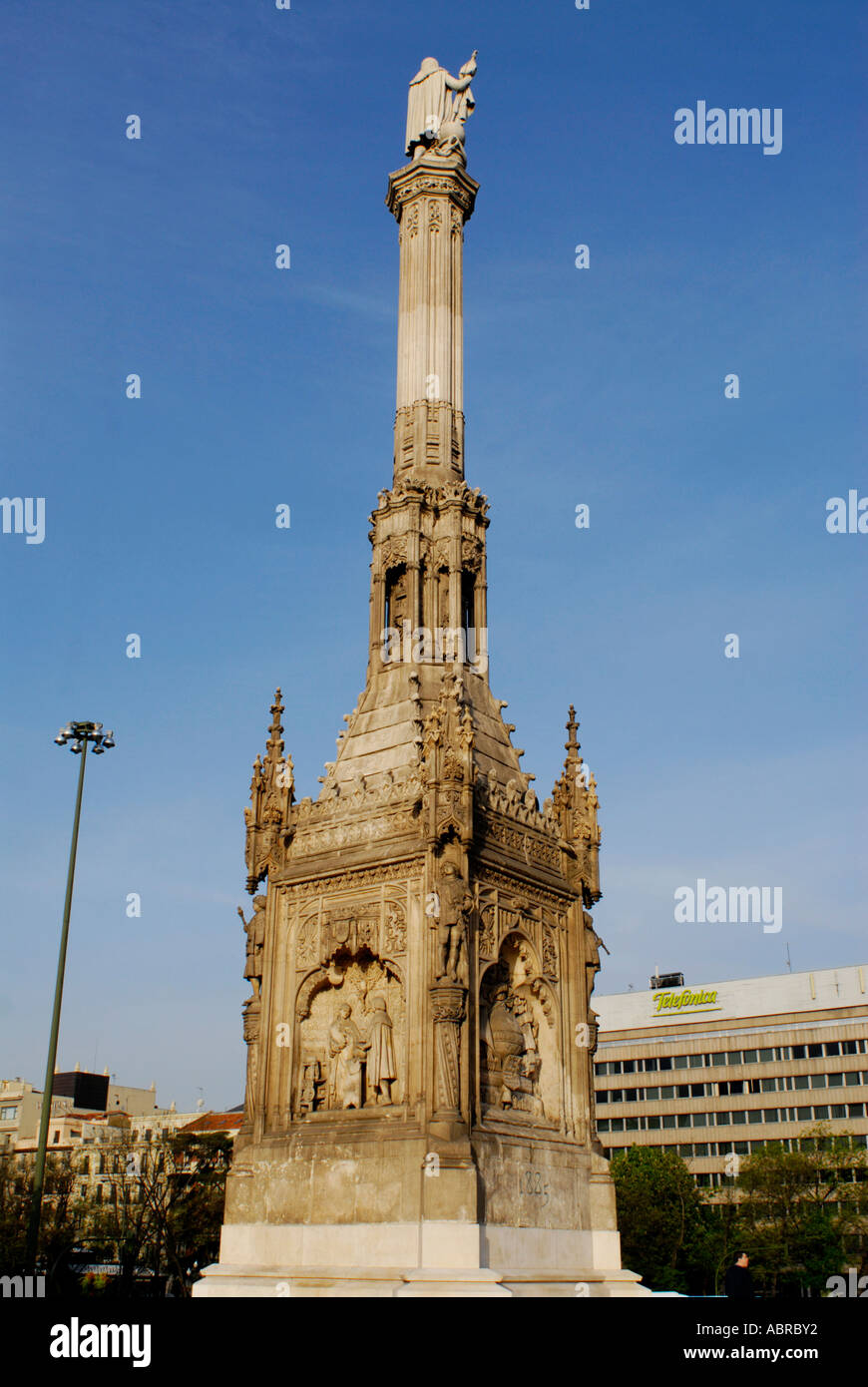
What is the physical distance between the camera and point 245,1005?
85.8 feet

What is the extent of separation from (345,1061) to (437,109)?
24789 mm

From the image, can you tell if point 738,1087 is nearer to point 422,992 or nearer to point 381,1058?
point 381,1058

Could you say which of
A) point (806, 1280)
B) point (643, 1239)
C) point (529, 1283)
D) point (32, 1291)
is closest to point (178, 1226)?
point (643, 1239)

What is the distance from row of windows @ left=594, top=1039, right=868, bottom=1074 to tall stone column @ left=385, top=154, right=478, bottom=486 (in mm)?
59906

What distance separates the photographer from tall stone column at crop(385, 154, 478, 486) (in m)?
31.3

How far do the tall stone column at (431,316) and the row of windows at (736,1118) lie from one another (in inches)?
2154

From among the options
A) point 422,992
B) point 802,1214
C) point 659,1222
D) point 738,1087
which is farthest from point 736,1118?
point 422,992

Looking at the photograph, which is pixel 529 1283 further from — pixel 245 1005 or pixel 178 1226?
pixel 178 1226

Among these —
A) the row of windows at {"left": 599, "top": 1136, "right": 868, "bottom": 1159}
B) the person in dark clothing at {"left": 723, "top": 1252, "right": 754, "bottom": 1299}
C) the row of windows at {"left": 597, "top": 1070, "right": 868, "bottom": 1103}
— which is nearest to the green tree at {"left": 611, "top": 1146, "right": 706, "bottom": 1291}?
the row of windows at {"left": 599, "top": 1136, "right": 868, "bottom": 1159}

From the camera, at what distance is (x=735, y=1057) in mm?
83438

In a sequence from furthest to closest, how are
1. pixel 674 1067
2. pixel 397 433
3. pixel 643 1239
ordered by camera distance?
pixel 674 1067 → pixel 643 1239 → pixel 397 433

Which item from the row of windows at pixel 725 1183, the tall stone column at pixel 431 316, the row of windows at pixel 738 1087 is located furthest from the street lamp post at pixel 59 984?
the row of windows at pixel 738 1087

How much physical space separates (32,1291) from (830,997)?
68.9 meters

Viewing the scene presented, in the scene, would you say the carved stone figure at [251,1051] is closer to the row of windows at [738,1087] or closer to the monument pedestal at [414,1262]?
the monument pedestal at [414,1262]
